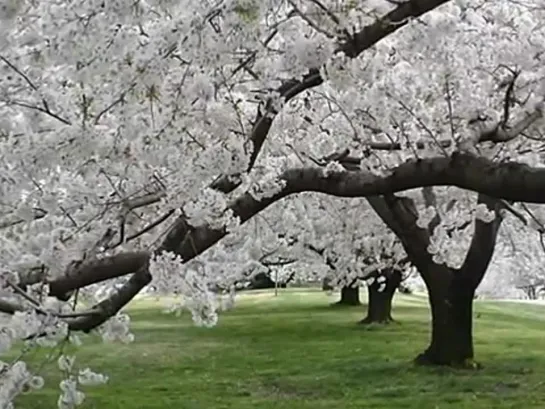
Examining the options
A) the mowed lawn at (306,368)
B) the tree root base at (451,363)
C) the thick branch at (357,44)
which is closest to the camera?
the thick branch at (357,44)

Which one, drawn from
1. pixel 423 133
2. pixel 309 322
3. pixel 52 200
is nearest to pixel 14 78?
pixel 52 200

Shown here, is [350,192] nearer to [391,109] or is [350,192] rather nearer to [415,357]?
[391,109]

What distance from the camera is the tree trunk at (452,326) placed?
45.9 feet

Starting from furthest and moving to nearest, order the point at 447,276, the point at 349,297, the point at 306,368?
1. the point at 349,297
2. the point at 306,368
3. the point at 447,276

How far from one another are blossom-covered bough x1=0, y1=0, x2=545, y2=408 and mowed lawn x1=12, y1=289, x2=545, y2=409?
3717 millimetres

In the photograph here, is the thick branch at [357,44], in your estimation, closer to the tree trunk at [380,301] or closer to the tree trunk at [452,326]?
the tree trunk at [452,326]

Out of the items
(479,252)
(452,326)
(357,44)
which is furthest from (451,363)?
(357,44)

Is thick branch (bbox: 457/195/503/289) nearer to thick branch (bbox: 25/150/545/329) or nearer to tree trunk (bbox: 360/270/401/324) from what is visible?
thick branch (bbox: 25/150/545/329)

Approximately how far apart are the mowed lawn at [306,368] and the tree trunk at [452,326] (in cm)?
38

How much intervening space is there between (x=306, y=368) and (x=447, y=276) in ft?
8.67

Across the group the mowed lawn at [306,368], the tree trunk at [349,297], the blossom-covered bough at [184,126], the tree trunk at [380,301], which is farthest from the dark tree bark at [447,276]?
the tree trunk at [349,297]

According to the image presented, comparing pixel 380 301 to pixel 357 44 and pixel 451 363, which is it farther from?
pixel 357 44

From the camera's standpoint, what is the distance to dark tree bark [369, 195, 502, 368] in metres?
13.7

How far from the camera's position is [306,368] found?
589 inches
